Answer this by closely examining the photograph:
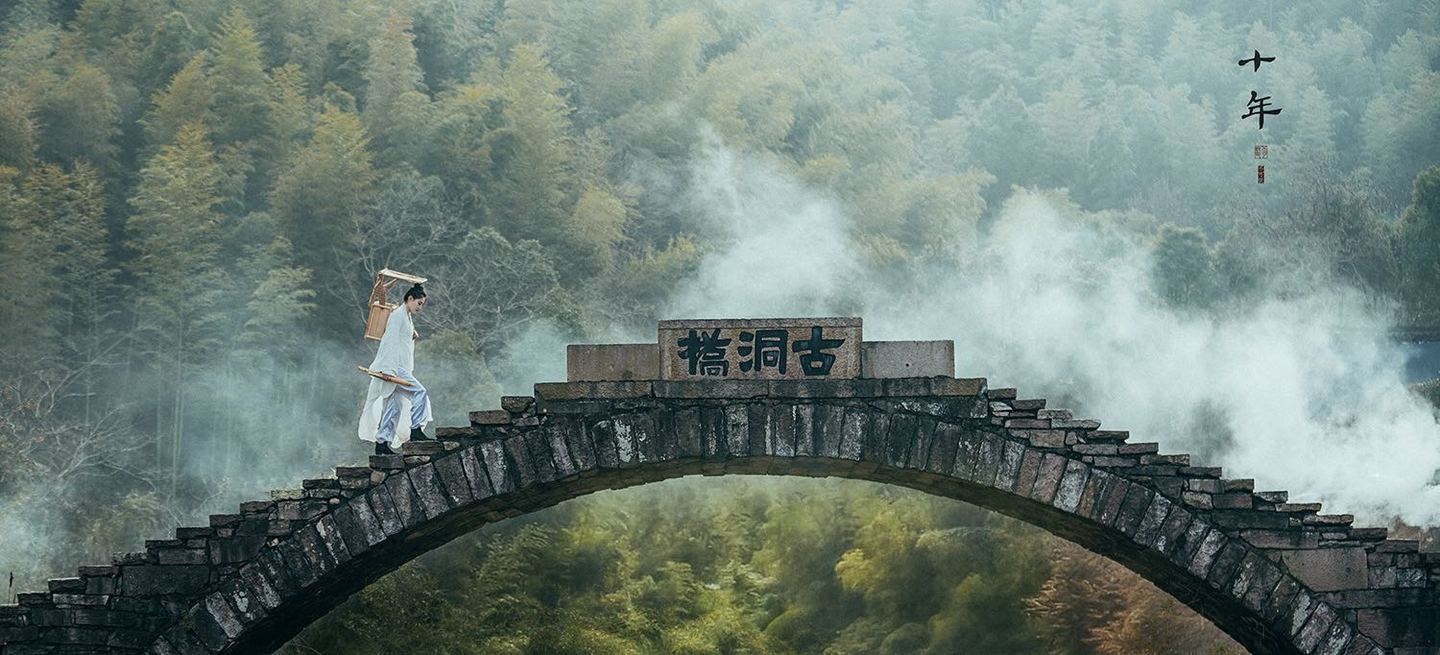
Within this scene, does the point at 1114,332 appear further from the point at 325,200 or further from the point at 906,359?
the point at 906,359

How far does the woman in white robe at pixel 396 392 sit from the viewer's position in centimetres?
2089

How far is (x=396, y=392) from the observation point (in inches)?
835

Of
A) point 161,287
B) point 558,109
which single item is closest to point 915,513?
point 161,287

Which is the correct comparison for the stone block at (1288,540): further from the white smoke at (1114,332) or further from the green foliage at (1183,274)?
the green foliage at (1183,274)

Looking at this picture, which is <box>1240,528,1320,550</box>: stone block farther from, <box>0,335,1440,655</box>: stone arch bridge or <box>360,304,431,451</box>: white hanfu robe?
<box>360,304,431,451</box>: white hanfu robe

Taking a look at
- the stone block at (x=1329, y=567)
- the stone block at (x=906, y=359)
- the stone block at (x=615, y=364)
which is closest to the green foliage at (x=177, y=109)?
the stone block at (x=615, y=364)

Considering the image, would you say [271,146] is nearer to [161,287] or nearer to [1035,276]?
[161,287]

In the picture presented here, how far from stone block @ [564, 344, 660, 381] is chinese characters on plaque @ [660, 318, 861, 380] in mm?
116

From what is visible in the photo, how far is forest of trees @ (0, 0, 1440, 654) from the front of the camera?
3541 centimetres

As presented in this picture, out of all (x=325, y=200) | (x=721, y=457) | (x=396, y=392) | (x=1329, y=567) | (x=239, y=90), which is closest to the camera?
(x=1329, y=567)

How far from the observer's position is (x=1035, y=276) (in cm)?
4866

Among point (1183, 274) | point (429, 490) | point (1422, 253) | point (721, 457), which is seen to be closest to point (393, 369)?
point (429, 490)

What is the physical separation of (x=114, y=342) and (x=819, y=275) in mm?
15591

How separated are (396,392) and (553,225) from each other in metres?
27.2
